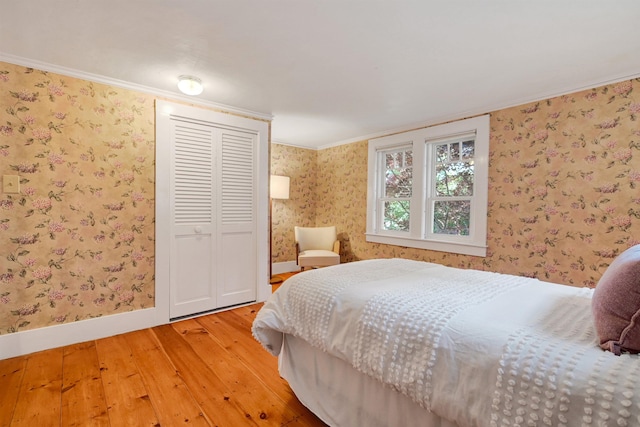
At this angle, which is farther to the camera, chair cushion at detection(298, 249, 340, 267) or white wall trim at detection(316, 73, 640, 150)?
chair cushion at detection(298, 249, 340, 267)

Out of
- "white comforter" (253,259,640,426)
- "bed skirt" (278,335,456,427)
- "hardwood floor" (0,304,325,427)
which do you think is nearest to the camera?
"white comforter" (253,259,640,426)

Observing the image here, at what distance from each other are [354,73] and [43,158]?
2.57m

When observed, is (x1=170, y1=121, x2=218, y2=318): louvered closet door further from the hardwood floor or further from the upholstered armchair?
the upholstered armchair

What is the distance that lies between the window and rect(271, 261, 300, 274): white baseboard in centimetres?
148

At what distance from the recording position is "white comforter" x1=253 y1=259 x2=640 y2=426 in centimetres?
76

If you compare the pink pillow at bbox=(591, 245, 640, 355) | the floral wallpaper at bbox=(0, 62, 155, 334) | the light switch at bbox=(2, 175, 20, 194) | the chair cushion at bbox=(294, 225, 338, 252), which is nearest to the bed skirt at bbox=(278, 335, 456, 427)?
the pink pillow at bbox=(591, 245, 640, 355)

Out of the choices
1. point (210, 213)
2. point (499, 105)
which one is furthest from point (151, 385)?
point (499, 105)

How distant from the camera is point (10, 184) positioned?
2188 mm

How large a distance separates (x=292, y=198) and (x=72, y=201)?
3.14 m

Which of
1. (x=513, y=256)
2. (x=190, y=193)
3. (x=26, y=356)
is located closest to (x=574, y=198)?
(x=513, y=256)

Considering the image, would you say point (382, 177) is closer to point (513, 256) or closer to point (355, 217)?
point (355, 217)

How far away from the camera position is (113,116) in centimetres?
262

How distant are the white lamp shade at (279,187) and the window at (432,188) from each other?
4.30 feet

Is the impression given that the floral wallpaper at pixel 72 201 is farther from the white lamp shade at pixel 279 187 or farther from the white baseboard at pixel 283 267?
the white baseboard at pixel 283 267
